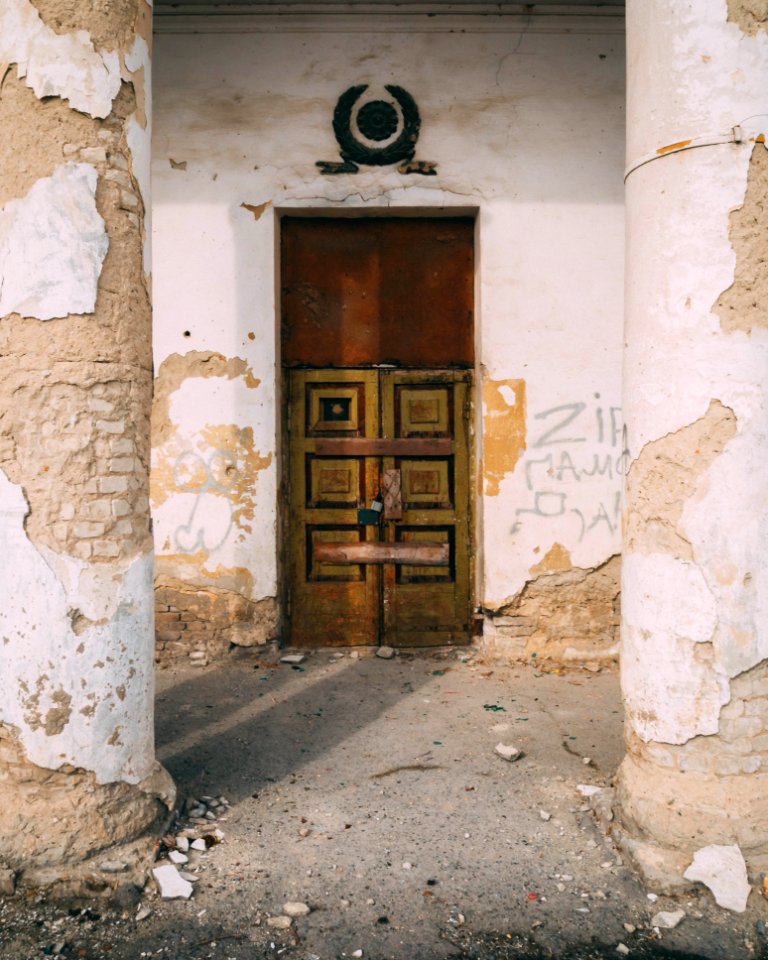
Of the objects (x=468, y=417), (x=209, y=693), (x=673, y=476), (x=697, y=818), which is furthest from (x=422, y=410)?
(x=697, y=818)

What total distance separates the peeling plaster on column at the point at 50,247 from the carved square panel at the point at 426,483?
308 centimetres

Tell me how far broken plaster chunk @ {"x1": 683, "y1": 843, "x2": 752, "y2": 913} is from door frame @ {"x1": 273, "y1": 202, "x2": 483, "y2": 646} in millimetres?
2813

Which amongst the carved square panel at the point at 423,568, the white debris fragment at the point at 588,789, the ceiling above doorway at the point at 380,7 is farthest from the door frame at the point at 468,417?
the white debris fragment at the point at 588,789

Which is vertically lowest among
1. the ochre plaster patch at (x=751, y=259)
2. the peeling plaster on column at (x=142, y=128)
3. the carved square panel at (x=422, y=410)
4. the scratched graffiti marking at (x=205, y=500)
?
the scratched graffiti marking at (x=205, y=500)

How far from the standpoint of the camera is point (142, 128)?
305cm

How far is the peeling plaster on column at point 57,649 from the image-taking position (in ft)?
9.12

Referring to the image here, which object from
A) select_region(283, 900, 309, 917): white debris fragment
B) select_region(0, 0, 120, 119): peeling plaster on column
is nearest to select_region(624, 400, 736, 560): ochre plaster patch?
select_region(283, 900, 309, 917): white debris fragment

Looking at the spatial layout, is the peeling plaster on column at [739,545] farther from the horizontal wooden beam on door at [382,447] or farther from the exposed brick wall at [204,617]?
the exposed brick wall at [204,617]

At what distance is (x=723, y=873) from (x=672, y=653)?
0.76 meters

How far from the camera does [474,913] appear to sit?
2.66 m

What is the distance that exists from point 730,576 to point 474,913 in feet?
4.83

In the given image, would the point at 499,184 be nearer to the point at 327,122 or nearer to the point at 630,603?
the point at 327,122

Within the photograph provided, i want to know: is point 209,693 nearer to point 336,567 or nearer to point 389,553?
point 336,567

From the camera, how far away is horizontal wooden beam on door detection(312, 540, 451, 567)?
556 cm
